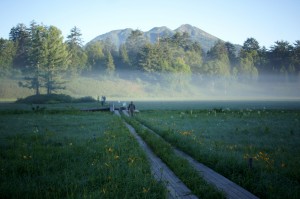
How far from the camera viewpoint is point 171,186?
29.2ft

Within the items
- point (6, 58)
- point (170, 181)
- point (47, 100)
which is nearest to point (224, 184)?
point (170, 181)

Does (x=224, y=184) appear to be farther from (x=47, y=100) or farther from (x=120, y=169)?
(x=47, y=100)

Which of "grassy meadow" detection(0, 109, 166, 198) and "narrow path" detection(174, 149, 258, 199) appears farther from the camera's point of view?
"narrow path" detection(174, 149, 258, 199)

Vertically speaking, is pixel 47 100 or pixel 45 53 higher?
pixel 45 53

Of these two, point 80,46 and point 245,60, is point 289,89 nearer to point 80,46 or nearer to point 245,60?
point 245,60

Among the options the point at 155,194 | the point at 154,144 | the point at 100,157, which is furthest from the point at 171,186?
the point at 154,144

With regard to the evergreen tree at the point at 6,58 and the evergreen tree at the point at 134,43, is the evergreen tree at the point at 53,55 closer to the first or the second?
the evergreen tree at the point at 6,58

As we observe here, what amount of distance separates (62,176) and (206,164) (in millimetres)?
6091

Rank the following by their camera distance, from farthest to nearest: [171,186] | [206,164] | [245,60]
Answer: [245,60], [206,164], [171,186]

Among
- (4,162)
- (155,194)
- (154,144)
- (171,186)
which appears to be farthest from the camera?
(154,144)

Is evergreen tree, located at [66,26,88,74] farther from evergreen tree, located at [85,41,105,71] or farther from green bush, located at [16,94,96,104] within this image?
green bush, located at [16,94,96,104]

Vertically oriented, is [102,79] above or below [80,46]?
below

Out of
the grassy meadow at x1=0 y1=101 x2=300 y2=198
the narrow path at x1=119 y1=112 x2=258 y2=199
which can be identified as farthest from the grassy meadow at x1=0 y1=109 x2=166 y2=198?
the narrow path at x1=119 y1=112 x2=258 y2=199

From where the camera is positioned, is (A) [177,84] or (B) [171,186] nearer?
(B) [171,186]
